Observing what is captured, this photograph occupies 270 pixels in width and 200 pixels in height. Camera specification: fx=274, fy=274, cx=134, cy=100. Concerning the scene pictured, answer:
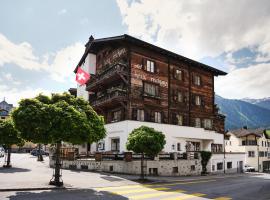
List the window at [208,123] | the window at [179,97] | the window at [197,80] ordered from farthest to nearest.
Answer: the window at [208,123] < the window at [197,80] < the window at [179,97]

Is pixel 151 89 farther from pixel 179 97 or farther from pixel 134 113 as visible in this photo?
pixel 179 97

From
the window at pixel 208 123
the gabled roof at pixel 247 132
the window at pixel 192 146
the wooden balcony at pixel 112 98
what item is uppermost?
the wooden balcony at pixel 112 98

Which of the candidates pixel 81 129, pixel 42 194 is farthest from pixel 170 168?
pixel 42 194

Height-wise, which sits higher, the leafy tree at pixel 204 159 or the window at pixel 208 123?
the window at pixel 208 123

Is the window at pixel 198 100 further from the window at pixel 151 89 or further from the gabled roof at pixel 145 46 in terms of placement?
the window at pixel 151 89

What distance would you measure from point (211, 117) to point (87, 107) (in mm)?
31138

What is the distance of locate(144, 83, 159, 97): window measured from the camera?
36.1 metres

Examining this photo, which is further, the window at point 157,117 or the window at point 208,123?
the window at point 208,123

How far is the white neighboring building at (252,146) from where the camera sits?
7519 cm

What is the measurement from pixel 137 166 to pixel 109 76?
12.6 m

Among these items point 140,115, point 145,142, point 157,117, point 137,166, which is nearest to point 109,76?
point 140,115

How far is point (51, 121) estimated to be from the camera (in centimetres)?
1744

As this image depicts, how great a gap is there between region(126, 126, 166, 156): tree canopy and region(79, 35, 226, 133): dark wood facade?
9.38 meters

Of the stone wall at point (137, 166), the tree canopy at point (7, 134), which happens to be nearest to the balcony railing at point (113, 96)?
the stone wall at point (137, 166)
